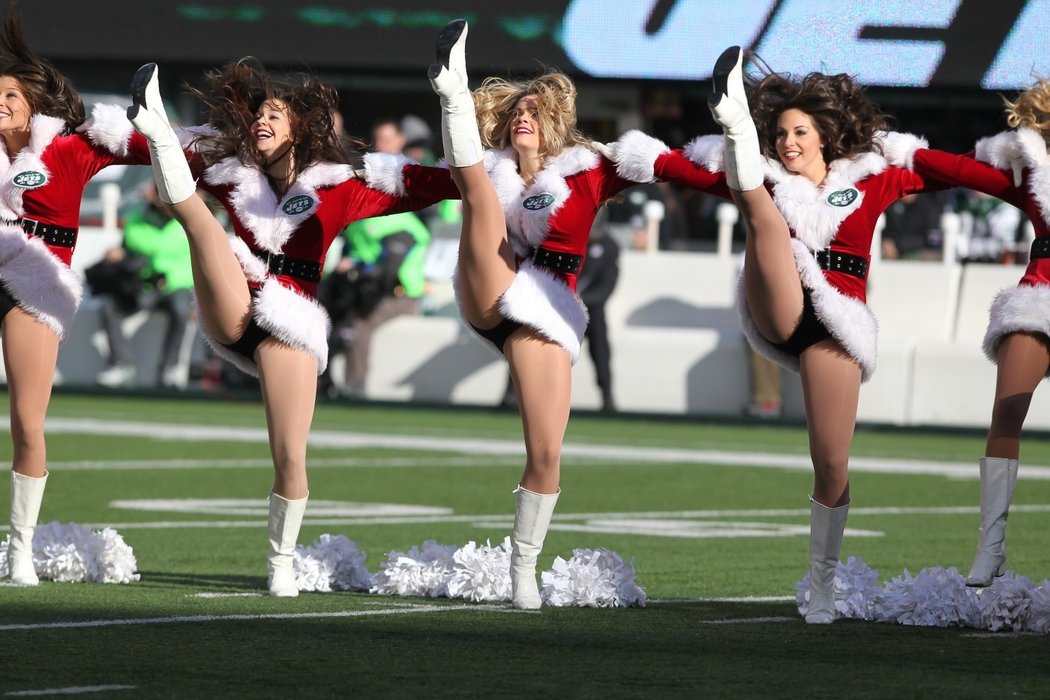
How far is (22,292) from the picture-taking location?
21.9 feet

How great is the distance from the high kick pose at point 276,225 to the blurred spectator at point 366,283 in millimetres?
10753

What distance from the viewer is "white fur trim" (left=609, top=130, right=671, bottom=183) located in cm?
626

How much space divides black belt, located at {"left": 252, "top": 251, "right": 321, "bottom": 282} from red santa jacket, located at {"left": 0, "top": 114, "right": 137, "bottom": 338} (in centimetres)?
68

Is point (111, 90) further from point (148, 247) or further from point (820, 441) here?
point (820, 441)

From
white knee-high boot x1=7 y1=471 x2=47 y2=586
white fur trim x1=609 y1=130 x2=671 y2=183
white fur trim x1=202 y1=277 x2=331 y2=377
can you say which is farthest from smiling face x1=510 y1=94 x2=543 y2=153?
white knee-high boot x1=7 y1=471 x2=47 y2=586

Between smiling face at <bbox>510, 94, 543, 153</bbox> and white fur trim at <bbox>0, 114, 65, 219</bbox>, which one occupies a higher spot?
smiling face at <bbox>510, 94, 543, 153</bbox>

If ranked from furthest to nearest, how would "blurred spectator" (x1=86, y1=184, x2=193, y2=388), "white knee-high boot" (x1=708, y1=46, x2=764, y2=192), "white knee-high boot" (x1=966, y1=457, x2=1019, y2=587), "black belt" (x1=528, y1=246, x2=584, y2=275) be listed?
"blurred spectator" (x1=86, y1=184, x2=193, y2=388) → "black belt" (x1=528, y1=246, x2=584, y2=275) → "white knee-high boot" (x1=966, y1=457, x2=1019, y2=587) → "white knee-high boot" (x1=708, y1=46, x2=764, y2=192)

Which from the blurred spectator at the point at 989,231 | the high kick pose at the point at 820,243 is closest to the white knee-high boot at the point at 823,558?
the high kick pose at the point at 820,243

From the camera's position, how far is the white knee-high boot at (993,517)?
6.29 m

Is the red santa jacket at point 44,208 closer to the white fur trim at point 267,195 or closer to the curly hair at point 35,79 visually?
the curly hair at point 35,79

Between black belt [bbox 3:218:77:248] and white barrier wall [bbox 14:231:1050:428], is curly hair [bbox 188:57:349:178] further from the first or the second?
white barrier wall [bbox 14:231:1050:428]

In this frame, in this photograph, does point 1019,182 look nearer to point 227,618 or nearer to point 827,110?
point 827,110

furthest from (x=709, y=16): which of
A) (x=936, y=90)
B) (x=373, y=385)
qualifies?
(x=373, y=385)

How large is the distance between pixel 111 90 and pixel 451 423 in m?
9.85
